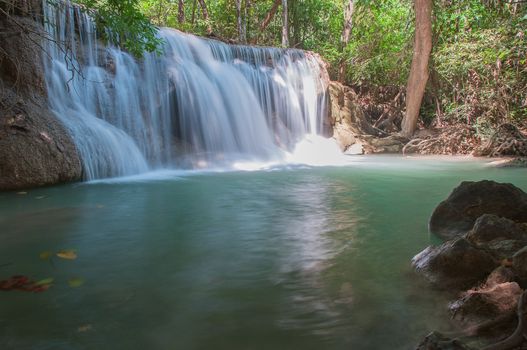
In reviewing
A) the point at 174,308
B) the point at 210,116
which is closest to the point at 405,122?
the point at 210,116

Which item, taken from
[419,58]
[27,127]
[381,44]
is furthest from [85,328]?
[381,44]

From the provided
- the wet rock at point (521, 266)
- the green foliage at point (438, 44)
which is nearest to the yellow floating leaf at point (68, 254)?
the wet rock at point (521, 266)

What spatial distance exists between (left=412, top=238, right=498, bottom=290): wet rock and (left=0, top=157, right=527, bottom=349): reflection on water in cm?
13

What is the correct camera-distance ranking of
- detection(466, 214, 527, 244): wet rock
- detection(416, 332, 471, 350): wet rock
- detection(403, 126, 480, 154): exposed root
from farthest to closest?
detection(403, 126, 480, 154): exposed root < detection(466, 214, 527, 244): wet rock < detection(416, 332, 471, 350): wet rock

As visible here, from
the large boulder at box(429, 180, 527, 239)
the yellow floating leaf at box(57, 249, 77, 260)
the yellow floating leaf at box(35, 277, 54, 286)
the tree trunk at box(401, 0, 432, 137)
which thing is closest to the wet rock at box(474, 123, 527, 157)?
the tree trunk at box(401, 0, 432, 137)

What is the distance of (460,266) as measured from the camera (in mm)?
2729

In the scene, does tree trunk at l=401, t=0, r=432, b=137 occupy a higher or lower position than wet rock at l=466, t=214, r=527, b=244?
higher

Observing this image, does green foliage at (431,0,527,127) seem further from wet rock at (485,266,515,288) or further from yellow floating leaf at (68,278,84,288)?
yellow floating leaf at (68,278,84,288)

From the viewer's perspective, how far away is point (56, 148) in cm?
734

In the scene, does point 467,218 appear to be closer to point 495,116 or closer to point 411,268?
point 411,268

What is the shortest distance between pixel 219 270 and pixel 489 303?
5.54 ft

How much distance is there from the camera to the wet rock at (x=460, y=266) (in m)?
2.69

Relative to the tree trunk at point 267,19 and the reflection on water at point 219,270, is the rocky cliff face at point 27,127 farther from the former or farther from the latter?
the tree trunk at point 267,19

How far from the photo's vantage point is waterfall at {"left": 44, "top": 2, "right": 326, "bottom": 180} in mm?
8664
